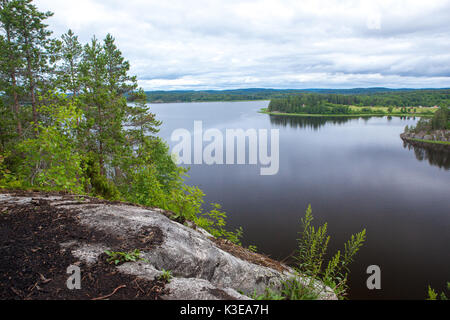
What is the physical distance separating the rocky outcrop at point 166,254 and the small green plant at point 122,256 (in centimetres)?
9

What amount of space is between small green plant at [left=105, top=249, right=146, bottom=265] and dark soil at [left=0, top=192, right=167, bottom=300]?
3.2 inches

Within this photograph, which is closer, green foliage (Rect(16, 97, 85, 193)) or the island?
green foliage (Rect(16, 97, 85, 193))

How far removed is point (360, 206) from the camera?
28.6 metres

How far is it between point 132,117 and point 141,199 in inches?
431

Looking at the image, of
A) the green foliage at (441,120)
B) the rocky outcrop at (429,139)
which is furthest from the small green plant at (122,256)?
the green foliage at (441,120)

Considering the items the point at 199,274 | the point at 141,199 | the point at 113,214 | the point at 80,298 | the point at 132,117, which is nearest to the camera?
the point at 80,298

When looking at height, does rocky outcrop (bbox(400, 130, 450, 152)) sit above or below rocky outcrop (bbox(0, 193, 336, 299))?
below

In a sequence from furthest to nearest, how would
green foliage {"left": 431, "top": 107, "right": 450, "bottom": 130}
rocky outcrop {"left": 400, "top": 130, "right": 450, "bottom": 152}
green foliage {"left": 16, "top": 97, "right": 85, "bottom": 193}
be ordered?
green foliage {"left": 431, "top": 107, "right": 450, "bottom": 130}, rocky outcrop {"left": 400, "top": 130, "right": 450, "bottom": 152}, green foliage {"left": 16, "top": 97, "right": 85, "bottom": 193}

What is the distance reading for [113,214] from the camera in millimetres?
4738

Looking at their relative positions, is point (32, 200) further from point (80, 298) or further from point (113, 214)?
point (80, 298)

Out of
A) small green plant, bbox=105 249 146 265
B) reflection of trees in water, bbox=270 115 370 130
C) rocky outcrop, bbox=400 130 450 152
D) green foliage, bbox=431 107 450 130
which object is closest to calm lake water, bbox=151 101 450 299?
small green plant, bbox=105 249 146 265

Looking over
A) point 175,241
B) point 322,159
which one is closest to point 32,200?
point 175,241

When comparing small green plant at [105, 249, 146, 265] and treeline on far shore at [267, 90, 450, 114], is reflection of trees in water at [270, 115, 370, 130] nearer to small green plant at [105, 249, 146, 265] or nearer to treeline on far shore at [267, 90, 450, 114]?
treeline on far shore at [267, 90, 450, 114]

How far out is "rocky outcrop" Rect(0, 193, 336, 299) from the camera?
3256 mm
